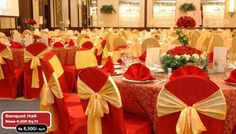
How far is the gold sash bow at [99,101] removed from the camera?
1681mm

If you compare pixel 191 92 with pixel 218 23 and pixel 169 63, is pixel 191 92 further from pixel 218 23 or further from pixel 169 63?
pixel 218 23

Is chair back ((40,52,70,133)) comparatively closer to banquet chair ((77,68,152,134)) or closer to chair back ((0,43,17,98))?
banquet chair ((77,68,152,134))

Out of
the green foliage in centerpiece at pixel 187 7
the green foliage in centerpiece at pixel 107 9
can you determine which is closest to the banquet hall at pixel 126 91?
the green foliage in centerpiece at pixel 187 7

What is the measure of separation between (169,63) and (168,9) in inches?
433

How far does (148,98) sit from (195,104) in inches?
22.0

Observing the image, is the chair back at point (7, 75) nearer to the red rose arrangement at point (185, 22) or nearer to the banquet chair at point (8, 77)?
the banquet chair at point (8, 77)

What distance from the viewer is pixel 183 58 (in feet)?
7.65

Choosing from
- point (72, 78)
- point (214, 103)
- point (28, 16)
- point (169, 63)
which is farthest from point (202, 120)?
point (28, 16)

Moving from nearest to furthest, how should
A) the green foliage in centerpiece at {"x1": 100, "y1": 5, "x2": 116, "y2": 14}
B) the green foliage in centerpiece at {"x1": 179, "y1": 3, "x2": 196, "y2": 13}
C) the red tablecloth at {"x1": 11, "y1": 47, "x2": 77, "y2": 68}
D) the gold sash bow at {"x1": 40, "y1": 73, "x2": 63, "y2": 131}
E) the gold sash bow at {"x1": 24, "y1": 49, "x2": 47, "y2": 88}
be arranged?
the gold sash bow at {"x1": 40, "y1": 73, "x2": 63, "y2": 131}
the gold sash bow at {"x1": 24, "y1": 49, "x2": 47, "y2": 88}
the red tablecloth at {"x1": 11, "y1": 47, "x2": 77, "y2": 68}
the green foliage in centerpiece at {"x1": 179, "y1": 3, "x2": 196, "y2": 13}
the green foliage in centerpiece at {"x1": 100, "y1": 5, "x2": 116, "y2": 14}

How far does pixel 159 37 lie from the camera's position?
24.3ft

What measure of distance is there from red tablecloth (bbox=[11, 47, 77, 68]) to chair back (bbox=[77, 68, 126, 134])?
3059mm

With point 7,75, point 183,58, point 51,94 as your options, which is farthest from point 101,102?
point 7,75

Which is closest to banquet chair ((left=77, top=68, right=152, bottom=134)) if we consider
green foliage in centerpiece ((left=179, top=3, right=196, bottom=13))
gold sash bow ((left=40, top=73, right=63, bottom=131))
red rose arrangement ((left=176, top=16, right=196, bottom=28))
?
gold sash bow ((left=40, top=73, right=63, bottom=131))

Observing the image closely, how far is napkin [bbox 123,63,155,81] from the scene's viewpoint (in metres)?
2.15
